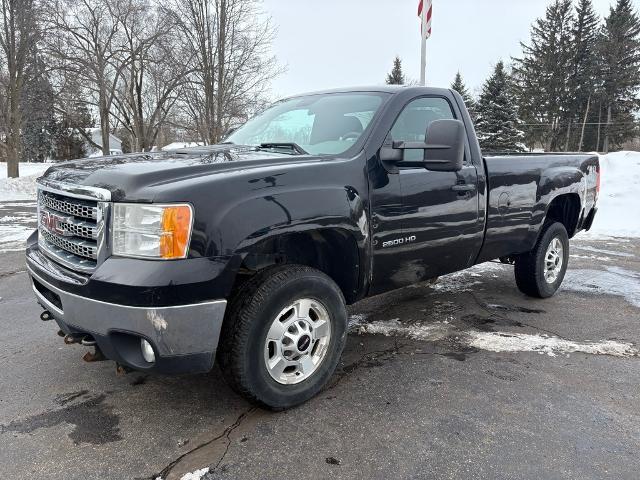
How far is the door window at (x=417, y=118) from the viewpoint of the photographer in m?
3.44

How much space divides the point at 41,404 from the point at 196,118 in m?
19.2

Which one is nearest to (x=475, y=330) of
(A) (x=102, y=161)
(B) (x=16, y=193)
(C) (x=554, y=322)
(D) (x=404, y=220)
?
(C) (x=554, y=322)

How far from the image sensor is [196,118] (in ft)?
68.2

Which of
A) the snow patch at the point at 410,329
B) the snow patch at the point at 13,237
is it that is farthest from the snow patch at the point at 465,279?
the snow patch at the point at 13,237

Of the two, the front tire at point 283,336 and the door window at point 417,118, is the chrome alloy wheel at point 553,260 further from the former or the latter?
the front tire at point 283,336

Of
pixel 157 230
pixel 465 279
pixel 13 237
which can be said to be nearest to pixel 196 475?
pixel 157 230

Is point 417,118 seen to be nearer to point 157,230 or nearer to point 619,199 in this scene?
point 157,230

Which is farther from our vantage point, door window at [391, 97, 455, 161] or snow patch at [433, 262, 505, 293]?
snow patch at [433, 262, 505, 293]

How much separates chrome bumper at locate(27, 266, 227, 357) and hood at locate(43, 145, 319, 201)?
0.53 meters

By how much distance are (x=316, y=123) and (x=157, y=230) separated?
5.75ft

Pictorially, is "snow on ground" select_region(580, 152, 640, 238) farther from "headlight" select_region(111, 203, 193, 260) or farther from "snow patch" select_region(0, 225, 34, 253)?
"snow patch" select_region(0, 225, 34, 253)

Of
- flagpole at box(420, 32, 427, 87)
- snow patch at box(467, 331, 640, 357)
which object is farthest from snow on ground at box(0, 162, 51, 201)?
snow patch at box(467, 331, 640, 357)

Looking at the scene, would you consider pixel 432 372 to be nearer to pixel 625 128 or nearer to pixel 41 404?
pixel 41 404

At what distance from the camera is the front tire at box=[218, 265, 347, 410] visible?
100 inches
